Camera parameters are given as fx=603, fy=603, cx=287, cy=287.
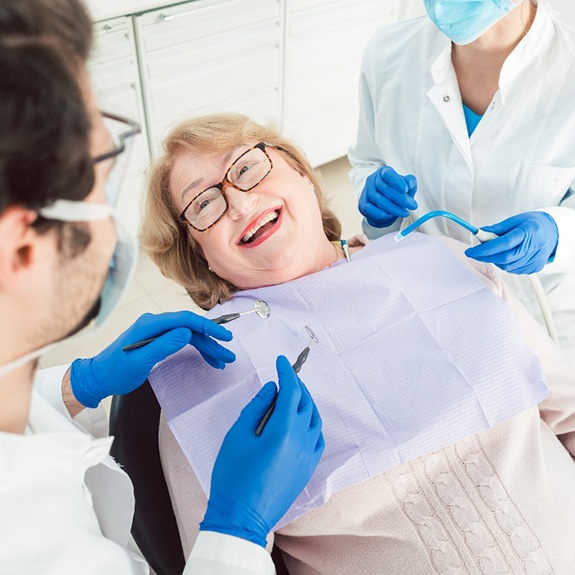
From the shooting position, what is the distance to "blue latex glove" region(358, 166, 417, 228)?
1.47 m

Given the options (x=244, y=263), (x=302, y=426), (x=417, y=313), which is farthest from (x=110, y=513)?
(x=417, y=313)

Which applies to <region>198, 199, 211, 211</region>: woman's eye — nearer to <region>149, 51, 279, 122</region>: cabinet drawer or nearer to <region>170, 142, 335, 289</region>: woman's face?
<region>170, 142, 335, 289</region>: woman's face

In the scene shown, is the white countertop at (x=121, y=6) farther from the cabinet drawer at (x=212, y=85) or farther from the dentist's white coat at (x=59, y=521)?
the dentist's white coat at (x=59, y=521)

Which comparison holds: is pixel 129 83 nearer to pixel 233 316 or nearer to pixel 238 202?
pixel 238 202

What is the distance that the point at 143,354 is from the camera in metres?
1.13

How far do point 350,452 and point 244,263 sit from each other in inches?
20.2

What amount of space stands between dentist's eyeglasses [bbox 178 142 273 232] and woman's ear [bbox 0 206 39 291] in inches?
30.1

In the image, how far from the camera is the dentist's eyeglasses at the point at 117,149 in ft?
2.09

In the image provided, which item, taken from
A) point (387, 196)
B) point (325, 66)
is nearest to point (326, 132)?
point (325, 66)

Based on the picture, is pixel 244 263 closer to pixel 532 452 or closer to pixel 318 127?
pixel 532 452

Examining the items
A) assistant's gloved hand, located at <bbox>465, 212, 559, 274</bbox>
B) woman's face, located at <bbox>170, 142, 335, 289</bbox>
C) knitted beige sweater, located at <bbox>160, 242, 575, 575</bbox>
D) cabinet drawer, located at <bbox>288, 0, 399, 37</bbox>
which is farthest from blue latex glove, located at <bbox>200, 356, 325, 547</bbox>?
cabinet drawer, located at <bbox>288, 0, 399, 37</bbox>

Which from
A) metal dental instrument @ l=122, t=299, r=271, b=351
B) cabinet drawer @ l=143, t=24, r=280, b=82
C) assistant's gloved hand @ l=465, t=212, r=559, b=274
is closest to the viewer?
metal dental instrument @ l=122, t=299, r=271, b=351

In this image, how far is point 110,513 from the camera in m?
1.07

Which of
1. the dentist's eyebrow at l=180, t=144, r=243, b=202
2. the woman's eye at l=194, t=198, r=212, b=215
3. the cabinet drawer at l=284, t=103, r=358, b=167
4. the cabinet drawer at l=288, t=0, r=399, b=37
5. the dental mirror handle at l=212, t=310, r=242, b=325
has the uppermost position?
the dentist's eyebrow at l=180, t=144, r=243, b=202
